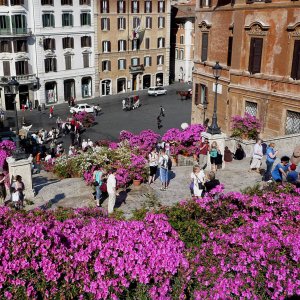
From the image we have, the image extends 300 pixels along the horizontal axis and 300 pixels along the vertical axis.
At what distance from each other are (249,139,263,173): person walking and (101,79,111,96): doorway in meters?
42.7

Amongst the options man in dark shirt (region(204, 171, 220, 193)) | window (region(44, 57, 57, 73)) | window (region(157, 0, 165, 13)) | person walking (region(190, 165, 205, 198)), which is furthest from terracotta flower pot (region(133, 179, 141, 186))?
window (region(157, 0, 165, 13))

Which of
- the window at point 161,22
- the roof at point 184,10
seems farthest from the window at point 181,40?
the window at point 161,22

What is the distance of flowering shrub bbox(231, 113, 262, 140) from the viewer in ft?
76.5

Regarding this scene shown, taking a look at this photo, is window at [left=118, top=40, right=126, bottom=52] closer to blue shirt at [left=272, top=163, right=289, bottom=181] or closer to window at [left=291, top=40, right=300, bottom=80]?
window at [left=291, top=40, right=300, bottom=80]

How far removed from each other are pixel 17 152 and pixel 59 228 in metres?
9.04

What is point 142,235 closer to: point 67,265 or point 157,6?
point 67,265

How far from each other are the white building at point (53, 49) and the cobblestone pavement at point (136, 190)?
106 feet

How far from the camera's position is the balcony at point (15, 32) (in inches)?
1861

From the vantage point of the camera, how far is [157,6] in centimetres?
6250

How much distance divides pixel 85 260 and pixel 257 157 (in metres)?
11.7

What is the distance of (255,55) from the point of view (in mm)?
26781

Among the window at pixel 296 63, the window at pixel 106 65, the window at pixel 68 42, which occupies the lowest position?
the window at pixel 106 65

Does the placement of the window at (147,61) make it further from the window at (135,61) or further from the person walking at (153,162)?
the person walking at (153,162)

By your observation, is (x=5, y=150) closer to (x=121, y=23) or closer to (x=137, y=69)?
(x=121, y=23)
